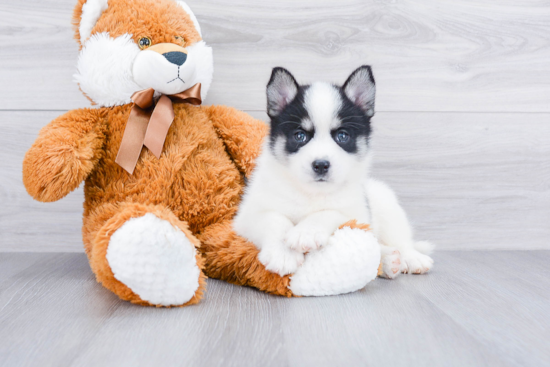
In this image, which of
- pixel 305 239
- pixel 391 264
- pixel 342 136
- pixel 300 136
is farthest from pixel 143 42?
pixel 391 264

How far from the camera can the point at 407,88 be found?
2.09 metres

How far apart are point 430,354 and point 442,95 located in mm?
1445

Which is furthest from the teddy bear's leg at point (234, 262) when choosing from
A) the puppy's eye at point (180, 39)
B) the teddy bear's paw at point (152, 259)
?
the puppy's eye at point (180, 39)

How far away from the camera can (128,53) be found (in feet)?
4.99

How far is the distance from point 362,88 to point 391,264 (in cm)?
63

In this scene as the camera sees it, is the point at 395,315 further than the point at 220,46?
No

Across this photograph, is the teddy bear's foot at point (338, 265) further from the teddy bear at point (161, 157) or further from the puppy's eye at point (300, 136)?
the puppy's eye at point (300, 136)

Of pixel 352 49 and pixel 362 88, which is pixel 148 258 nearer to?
pixel 362 88

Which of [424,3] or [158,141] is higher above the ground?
[424,3]

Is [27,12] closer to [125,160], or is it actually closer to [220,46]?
[220,46]

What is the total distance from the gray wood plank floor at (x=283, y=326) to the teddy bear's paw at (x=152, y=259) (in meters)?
0.07

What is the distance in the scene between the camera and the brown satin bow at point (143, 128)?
1.52 m

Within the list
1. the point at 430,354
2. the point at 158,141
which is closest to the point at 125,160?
the point at 158,141

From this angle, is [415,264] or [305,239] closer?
[305,239]
